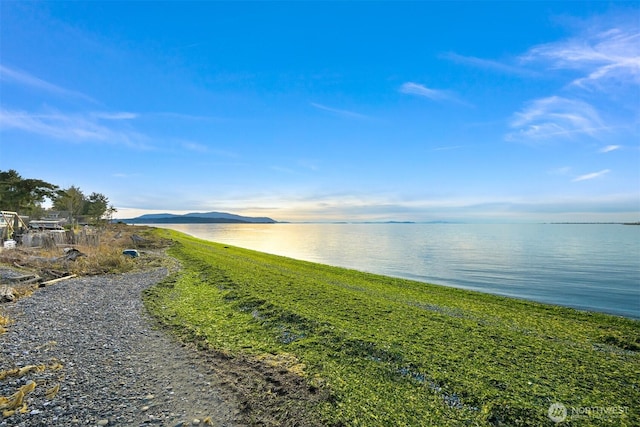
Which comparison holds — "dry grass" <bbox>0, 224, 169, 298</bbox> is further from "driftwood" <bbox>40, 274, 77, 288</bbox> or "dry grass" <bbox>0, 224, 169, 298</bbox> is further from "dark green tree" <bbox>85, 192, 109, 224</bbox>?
"dark green tree" <bbox>85, 192, 109, 224</bbox>

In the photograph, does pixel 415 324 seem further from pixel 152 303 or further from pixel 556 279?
pixel 556 279

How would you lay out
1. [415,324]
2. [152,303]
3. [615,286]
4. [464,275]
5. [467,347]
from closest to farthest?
1. [467,347]
2. [415,324]
3. [152,303]
4. [615,286]
5. [464,275]

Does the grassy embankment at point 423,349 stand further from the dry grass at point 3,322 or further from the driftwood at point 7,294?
the driftwood at point 7,294

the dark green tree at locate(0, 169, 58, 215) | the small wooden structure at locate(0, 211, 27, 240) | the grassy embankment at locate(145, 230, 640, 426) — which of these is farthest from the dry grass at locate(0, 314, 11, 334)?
the dark green tree at locate(0, 169, 58, 215)

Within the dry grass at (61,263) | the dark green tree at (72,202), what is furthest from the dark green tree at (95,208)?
the dry grass at (61,263)

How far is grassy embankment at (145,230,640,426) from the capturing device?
5031 millimetres

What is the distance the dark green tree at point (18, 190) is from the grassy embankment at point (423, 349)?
37365mm

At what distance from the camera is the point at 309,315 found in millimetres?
9812

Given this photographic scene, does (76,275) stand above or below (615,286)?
above

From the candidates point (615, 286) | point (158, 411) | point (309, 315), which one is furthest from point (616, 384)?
point (615, 286)

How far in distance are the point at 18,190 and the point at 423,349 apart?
1920 inches

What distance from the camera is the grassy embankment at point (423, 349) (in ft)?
16.5

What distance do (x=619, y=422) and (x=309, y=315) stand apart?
6.77m

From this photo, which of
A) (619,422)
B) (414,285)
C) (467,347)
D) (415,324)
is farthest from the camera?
(414,285)
